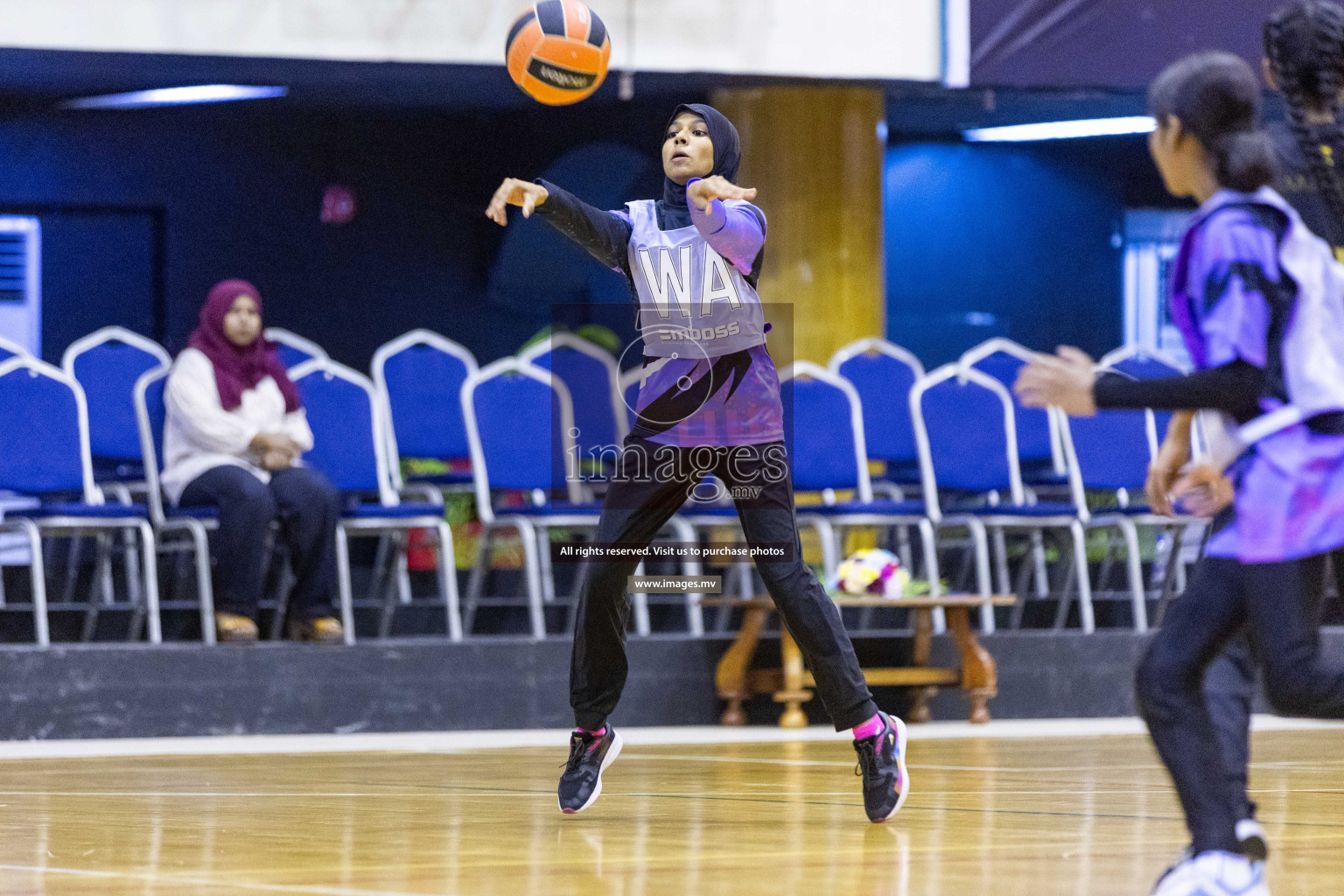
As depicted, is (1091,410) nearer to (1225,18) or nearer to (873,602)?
(873,602)

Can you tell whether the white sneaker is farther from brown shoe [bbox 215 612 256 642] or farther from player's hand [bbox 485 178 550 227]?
brown shoe [bbox 215 612 256 642]

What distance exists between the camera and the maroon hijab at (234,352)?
6094mm

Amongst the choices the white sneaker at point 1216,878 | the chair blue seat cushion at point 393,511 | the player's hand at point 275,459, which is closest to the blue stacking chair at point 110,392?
the player's hand at point 275,459

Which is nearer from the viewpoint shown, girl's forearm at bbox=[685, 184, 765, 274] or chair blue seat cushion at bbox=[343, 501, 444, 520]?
girl's forearm at bbox=[685, 184, 765, 274]

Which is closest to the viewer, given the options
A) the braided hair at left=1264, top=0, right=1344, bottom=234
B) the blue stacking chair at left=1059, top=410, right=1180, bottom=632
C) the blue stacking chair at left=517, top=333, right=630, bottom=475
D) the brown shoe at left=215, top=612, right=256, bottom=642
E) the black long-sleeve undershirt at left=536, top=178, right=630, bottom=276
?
the braided hair at left=1264, top=0, right=1344, bottom=234

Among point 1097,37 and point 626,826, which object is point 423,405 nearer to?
point 1097,37

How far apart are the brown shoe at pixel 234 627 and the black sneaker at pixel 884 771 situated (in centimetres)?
272

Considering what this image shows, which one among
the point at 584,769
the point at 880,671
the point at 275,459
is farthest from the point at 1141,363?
the point at 584,769

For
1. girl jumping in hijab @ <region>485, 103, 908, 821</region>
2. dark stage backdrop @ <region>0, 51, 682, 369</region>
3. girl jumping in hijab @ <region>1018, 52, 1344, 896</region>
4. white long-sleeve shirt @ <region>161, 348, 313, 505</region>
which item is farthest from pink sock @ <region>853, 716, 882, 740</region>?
dark stage backdrop @ <region>0, 51, 682, 369</region>

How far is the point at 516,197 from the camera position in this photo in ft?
10.2

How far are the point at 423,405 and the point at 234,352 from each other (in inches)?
31.3

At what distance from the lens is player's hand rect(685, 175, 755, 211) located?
2.93 meters

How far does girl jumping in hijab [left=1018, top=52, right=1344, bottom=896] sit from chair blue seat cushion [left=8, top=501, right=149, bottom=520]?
13.5 ft

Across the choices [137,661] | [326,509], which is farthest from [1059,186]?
[137,661]
